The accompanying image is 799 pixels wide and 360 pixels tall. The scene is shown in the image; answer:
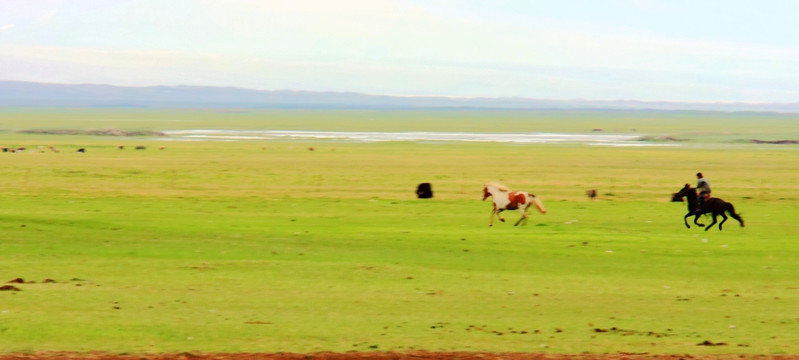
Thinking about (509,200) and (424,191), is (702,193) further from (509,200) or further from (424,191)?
(424,191)

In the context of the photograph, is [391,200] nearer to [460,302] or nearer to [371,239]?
[371,239]

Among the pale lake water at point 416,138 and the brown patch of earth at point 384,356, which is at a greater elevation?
the brown patch of earth at point 384,356

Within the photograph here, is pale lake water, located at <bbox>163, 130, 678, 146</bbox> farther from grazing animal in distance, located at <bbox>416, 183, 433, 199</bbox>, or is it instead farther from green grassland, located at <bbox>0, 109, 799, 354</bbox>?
grazing animal in distance, located at <bbox>416, 183, 433, 199</bbox>

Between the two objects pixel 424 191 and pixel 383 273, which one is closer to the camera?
pixel 383 273

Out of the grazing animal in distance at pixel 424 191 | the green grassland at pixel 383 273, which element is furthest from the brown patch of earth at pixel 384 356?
the grazing animal in distance at pixel 424 191

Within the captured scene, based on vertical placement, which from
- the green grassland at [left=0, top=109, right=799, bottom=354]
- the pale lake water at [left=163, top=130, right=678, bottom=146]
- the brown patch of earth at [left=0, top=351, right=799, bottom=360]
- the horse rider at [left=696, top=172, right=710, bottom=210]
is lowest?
the pale lake water at [left=163, top=130, right=678, bottom=146]

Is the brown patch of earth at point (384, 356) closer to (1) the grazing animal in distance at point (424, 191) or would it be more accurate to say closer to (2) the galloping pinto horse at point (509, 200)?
(2) the galloping pinto horse at point (509, 200)

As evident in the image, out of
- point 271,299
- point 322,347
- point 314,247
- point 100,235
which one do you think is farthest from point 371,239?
point 322,347

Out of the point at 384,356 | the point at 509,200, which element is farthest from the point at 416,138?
the point at 384,356

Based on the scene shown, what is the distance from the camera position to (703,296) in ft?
52.1

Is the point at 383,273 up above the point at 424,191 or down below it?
above

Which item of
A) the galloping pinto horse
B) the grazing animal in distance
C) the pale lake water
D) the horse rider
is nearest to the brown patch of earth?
the horse rider

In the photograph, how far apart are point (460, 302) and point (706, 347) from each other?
3.93m

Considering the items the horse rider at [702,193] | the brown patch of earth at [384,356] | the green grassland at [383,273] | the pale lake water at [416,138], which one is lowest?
the pale lake water at [416,138]
